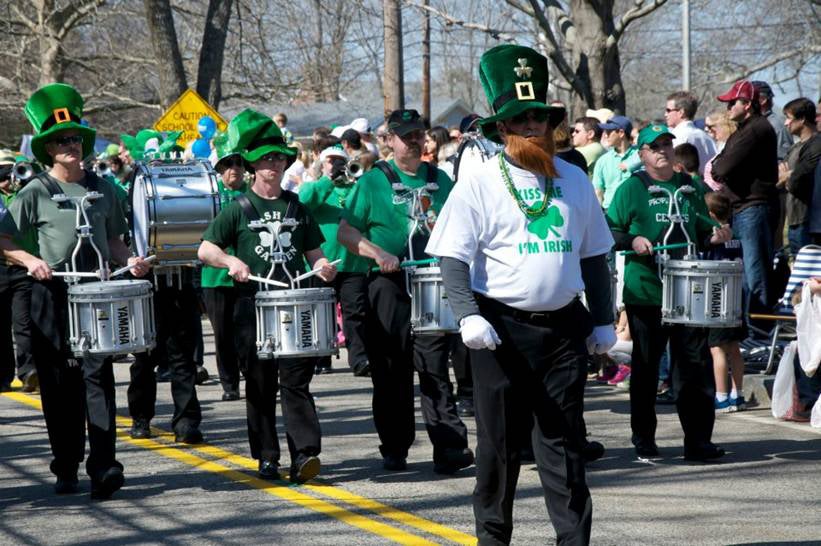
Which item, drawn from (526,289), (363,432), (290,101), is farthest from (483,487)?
(290,101)

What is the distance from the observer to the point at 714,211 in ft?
39.0

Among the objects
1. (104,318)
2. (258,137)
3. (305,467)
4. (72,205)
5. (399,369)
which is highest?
(258,137)

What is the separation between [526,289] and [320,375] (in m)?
8.34

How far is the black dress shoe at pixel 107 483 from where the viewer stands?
8.39 meters

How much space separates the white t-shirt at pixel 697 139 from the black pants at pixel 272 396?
21.3 feet

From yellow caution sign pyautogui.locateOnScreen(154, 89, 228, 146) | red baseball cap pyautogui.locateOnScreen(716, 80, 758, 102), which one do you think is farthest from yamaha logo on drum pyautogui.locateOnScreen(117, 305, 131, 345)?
yellow caution sign pyautogui.locateOnScreen(154, 89, 228, 146)

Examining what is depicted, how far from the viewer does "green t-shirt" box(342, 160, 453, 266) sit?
9094 millimetres

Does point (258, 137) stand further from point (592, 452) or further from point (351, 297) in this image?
point (351, 297)

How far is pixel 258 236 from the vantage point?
8.68 metres

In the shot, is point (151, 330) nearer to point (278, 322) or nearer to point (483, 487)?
point (278, 322)

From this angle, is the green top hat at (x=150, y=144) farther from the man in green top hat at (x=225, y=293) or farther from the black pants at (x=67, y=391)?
the black pants at (x=67, y=391)

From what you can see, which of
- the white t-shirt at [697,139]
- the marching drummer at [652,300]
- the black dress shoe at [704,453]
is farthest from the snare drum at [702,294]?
the white t-shirt at [697,139]

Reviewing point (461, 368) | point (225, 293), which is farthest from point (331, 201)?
point (225, 293)

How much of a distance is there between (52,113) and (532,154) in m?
3.52
